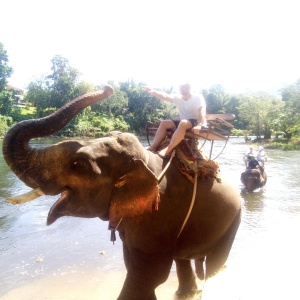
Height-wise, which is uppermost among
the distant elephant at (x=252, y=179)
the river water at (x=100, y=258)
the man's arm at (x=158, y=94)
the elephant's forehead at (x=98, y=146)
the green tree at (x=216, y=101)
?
the man's arm at (x=158, y=94)

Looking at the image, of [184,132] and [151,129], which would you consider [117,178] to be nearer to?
[184,132]

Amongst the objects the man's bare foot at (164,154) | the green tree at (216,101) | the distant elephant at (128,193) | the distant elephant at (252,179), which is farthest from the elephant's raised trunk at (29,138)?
the green tree at (216,101)

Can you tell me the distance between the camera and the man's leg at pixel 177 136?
395 cm

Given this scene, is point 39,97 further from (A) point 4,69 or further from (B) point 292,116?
(B) point 292,116

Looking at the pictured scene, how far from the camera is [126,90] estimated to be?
7356cm

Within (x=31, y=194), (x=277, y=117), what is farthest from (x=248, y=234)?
(x=277, y=117)

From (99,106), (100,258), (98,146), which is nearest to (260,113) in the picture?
(99,106)

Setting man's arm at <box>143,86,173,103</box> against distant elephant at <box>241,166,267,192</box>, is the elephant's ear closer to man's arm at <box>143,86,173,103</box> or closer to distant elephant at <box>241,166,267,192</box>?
man's arm at <box>143,86,173,103</box>

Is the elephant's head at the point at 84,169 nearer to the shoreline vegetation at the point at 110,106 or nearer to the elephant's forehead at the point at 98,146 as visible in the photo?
the elephant's forehead at the point at 98,146

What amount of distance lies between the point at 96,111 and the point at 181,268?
209 ft

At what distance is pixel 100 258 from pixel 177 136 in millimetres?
3571

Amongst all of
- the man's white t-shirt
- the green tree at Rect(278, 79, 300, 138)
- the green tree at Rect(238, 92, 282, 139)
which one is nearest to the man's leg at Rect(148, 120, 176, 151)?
the man's white t-shirt

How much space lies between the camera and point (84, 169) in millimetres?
3059

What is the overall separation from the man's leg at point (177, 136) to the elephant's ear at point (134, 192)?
77cm
